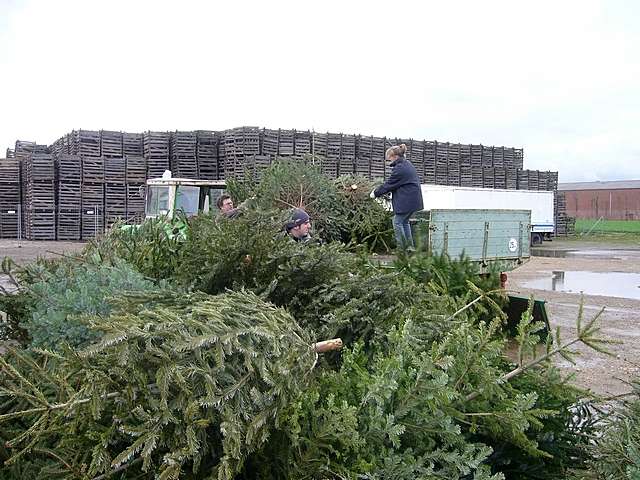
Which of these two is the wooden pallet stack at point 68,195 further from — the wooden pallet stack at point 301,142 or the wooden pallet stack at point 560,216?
the wooden pallet stack at point 560,216

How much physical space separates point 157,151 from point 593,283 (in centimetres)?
1629

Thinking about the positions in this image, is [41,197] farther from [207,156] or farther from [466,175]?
[466,175]

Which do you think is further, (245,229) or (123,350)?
(245,229)

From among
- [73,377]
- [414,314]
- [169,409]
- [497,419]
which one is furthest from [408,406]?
[73,377]

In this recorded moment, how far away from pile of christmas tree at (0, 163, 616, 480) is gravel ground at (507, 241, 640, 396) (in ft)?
2.16

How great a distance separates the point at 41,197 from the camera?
25484 mm

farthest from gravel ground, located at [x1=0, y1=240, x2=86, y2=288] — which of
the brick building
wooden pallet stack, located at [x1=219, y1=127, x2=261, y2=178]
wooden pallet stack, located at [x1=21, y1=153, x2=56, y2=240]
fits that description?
the brick building

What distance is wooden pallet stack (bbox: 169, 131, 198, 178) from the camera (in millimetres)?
25609

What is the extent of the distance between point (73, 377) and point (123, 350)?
15.1 inches

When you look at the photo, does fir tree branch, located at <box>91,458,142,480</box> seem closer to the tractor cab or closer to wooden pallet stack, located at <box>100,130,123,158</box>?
the tractor cab

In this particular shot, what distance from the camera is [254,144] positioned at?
25.1 meters

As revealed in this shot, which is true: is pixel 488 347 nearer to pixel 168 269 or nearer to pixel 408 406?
pixel 408 406

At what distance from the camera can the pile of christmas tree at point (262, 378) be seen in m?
2.17

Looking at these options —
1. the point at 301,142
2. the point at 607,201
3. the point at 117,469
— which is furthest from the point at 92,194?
the point at 607,201
